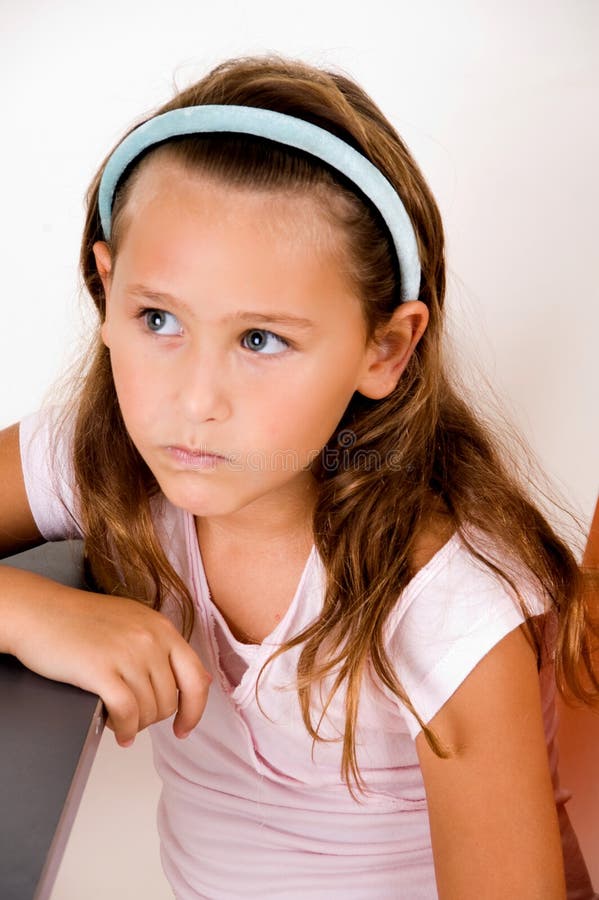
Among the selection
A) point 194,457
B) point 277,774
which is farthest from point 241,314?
point 277,774

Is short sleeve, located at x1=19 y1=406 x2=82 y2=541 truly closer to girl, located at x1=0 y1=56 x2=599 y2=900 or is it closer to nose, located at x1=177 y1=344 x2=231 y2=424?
girl, located at x1=0 y1=56 x2=599 y2=900

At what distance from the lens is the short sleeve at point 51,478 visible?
1.15 m

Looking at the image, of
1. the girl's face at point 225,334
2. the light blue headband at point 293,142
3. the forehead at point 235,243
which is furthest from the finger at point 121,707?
the light blue headband at point 293,142

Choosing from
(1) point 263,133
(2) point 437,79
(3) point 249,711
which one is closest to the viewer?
(1) point 263,133

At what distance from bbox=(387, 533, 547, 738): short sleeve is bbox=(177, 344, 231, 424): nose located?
0.26 meters

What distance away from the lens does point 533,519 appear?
3.65 feet

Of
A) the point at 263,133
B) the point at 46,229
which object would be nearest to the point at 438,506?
the point at 263,133

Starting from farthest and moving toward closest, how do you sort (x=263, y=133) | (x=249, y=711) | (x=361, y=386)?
1. (x=249, y=711)
2. (x=361, y=386)
3. (x=263, y=133)

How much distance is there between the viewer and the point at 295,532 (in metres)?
1.12

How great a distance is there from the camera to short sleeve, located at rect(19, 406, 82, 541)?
1.15 metres

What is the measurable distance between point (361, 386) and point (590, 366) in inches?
20.2

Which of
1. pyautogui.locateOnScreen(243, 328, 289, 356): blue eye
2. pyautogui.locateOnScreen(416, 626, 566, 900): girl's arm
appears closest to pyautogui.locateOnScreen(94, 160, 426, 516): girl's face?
pyautogui.locateOnScreen(243, 328, 289, 356): blue eye

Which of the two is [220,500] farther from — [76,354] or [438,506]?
[76,354]

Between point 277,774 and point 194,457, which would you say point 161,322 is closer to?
point 194,457
